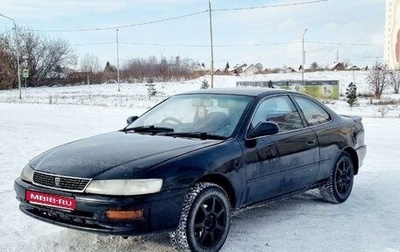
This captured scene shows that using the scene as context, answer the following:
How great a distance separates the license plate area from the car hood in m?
0.19

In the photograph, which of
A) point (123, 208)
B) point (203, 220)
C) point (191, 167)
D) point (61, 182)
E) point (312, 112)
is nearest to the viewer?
point (123, 208)

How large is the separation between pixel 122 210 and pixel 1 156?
607 centimetres

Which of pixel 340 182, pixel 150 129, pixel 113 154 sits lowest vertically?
pixel 340 182

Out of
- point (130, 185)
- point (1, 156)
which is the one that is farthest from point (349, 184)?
point (1, 156)

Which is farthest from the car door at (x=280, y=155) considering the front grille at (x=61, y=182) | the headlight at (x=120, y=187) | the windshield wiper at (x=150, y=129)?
the front grille at (x=61, y=182)

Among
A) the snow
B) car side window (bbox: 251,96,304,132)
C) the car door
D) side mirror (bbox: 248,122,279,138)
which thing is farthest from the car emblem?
car side window (bbox: 251,96,304,132)

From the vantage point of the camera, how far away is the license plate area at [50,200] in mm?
3516

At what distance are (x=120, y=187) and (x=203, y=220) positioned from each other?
0.84 meters

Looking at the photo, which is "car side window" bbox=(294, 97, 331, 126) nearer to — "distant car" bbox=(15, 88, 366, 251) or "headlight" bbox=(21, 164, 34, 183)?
"distant car" bbox=(15, 88, 366, 251)

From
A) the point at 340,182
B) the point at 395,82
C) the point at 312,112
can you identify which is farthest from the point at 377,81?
the point at 312,112

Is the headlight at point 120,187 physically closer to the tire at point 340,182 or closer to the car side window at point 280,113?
the car side window at point 280,113

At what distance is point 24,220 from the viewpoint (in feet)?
15.9

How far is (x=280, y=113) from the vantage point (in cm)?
503

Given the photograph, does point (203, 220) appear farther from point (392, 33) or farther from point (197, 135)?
point (392, 33)
